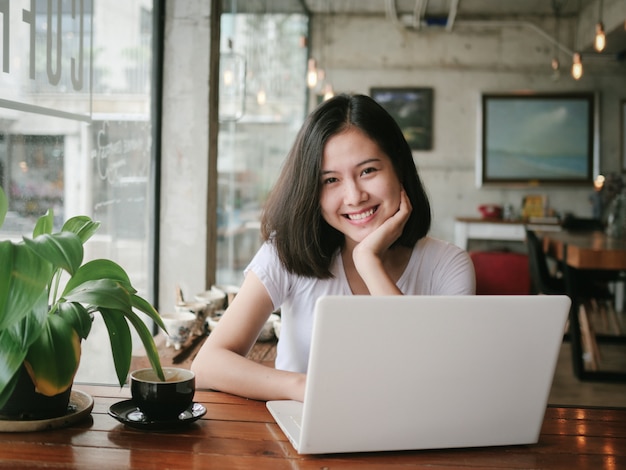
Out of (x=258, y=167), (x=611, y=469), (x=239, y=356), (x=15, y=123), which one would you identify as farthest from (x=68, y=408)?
(x=258, y=167)

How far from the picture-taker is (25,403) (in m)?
1.09

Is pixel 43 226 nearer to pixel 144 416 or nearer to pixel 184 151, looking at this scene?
pixel 144 416

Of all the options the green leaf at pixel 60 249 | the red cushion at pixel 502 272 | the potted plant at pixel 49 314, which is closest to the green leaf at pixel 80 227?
the potted plant at pixel 49 314

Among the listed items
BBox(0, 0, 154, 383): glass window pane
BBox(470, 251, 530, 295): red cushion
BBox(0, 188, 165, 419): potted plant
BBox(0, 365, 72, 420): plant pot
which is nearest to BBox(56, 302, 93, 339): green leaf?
BBox(0, 188, 165, 419): potted plant

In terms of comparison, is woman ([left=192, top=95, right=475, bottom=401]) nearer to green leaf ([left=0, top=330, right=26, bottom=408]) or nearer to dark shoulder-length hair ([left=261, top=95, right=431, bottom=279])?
dark shoulder-length hair ([left=261, top=95, right=431, bottom=279])

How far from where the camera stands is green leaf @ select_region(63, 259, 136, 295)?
1.12 m

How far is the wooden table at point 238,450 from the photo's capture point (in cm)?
98

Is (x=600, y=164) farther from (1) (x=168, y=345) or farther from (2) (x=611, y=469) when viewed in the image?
(2) (x=611, y=469)

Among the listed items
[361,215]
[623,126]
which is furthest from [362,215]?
[623,126]

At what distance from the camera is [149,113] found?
3.08 m

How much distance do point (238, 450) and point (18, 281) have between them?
1.37 feet

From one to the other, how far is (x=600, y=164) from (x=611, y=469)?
756 centimetres

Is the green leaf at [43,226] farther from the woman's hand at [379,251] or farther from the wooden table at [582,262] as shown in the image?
the wooden table at [582,262]

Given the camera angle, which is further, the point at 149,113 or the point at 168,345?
the point at 149,113
